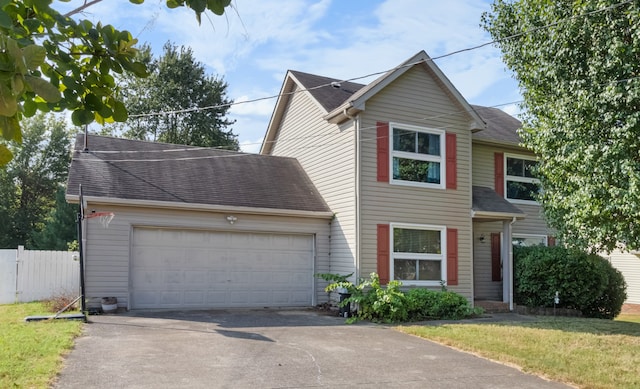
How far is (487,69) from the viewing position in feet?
41.2

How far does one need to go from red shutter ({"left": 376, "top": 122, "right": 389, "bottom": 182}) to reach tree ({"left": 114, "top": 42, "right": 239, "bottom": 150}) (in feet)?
67.1

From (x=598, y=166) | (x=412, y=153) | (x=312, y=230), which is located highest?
(x=412, y=153)

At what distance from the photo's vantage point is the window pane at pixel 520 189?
16906mm

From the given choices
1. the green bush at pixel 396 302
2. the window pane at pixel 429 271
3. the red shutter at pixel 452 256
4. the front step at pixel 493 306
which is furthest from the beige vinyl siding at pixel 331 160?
the front step at pixel 493 306

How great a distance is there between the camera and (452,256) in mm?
14195

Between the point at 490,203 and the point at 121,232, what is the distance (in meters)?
10.1

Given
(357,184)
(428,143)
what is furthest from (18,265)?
(428,143)

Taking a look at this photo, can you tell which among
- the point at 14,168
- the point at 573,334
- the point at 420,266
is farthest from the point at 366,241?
the point at 14,168

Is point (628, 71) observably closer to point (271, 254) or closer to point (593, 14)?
point (593, 14)

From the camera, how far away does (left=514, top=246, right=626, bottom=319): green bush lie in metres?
14.6

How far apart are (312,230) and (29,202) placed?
86.8ft

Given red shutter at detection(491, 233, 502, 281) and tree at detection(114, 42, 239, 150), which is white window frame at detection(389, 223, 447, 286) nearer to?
red shutter at detection(491, 233, 502, 281)

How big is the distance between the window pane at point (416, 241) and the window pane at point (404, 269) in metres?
0.29

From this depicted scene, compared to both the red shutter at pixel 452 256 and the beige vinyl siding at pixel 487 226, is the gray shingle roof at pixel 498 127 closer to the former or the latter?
the beige vinyl siding at pixel 487 226
